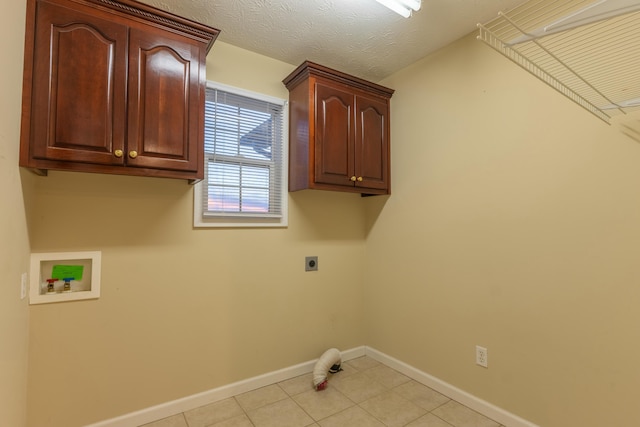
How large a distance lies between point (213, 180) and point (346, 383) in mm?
1836

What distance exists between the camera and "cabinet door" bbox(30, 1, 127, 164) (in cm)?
147

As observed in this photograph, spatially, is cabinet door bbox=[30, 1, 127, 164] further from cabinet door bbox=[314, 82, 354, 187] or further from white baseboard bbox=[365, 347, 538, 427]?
white baseboard bbox=[365, 347, 538, 427]

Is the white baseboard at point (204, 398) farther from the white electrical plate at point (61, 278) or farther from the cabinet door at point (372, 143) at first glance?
the cabinet door at point (372, 143)

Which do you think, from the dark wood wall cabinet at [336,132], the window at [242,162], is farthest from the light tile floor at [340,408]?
the dark wood wall cabinet at [336,132]

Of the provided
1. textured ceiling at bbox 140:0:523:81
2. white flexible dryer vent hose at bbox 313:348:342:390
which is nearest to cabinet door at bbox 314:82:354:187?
textured ceiling at bbox 140:0:523:81

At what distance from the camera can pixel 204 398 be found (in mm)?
2143

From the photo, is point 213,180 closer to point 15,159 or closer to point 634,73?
point 15,159

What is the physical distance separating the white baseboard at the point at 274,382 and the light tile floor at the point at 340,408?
4 cm

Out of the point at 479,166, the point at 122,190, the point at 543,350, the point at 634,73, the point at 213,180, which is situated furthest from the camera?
the point at 213,180

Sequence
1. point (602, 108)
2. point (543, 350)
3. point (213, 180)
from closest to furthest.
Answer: point (602, 108) < point (543, 350) < point (213, 180)

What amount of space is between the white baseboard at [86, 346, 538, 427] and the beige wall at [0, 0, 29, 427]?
0.60 meters

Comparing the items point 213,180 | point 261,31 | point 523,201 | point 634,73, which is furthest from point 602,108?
point 213,180

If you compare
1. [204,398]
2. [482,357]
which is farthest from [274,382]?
[482,357]

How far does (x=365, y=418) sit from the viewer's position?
1.99 metres
